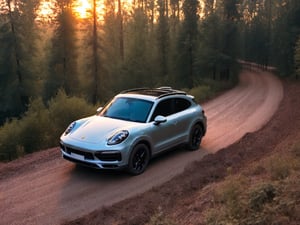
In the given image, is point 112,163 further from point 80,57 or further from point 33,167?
point 80,57

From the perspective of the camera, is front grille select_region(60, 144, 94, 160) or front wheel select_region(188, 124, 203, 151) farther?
front wheel select_region(188, 124, 203, 151)

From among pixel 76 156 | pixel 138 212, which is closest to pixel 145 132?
pixel 76 156

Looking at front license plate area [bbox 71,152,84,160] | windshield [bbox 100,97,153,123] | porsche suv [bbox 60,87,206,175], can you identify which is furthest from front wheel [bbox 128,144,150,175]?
front license plate area [bbox 71,152,84,160]

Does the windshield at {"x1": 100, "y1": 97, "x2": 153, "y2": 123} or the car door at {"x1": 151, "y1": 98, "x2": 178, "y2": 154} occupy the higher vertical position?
the windshield at {"x1": 100, "y1": 97, "x2": 153, "y2": 123}

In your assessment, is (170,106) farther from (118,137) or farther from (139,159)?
(118,137)

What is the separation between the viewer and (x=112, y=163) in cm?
784

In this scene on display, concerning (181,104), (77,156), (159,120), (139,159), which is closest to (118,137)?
(139,159)

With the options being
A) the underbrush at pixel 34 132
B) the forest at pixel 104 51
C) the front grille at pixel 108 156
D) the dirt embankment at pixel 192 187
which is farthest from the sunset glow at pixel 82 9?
the front grille at pixel 108 156

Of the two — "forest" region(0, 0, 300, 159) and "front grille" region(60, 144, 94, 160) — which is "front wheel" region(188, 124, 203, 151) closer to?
"front grille" region(60, 144, 94, 160)

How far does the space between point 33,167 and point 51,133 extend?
4752 mm

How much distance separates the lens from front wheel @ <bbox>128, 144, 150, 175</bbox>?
8.22m

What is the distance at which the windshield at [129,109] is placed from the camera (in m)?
8.94

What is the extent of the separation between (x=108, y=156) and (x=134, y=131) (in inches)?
35.2

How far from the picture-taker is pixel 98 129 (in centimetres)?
834
